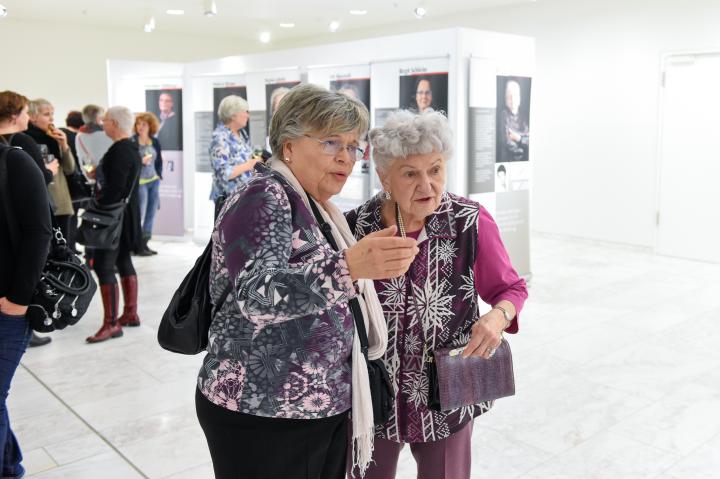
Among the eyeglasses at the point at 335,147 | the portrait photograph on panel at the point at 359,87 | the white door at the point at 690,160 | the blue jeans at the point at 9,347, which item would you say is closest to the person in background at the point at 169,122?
the portrait photograph on panel at the point at 359,87

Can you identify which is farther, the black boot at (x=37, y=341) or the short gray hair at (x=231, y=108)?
the short gray hair at (x=231, y=108)

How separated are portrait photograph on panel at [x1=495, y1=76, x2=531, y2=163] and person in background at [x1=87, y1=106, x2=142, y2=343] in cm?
342

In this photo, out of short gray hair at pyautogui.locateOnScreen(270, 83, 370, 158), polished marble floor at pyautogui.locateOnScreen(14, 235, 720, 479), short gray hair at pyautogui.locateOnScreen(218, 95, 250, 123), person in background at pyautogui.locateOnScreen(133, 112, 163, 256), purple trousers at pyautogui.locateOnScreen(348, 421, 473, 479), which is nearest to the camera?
short gray hair at pyautogui.locateOnScreen(270, 83, 370, 158)

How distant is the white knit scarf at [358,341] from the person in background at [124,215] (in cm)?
378

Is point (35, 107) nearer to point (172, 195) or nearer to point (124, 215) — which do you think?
point (124, 215)

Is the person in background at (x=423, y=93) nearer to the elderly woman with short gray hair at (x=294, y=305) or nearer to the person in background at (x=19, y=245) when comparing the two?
the person in background at (x=19, y=245)

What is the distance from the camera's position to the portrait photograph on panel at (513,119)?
688cm

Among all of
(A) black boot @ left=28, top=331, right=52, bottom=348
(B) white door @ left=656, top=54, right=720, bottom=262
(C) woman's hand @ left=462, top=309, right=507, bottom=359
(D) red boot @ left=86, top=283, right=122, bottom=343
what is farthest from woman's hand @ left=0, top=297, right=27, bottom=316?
(B) white door @ left=656, top=54, right=720, bottom=262

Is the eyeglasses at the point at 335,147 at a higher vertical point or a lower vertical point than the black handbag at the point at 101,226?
higher

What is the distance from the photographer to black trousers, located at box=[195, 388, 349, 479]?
5.55ft

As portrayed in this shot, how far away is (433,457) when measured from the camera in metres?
2.14

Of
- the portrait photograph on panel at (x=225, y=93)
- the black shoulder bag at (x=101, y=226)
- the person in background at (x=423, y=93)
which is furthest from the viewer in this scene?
the portrait photograph on panel at (x=225, y=93)

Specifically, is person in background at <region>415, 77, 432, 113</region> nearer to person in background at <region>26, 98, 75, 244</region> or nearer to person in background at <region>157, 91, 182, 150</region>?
person in background at <region>26, 98, 75, 244</region>

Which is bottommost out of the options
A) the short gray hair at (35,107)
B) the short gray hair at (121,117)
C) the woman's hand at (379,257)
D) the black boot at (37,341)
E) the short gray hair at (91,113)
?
the black boot at (37,341)
